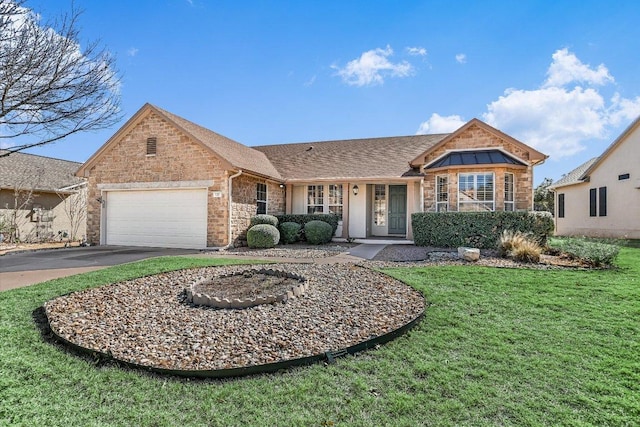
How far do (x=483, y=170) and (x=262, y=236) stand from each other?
9302 millimetres

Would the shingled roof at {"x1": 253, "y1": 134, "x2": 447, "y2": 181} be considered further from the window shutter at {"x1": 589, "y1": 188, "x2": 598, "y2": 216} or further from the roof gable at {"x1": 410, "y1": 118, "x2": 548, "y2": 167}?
the window shutter at {"x1": 589, "y1": 188, "x2": 598, "y2": 216}

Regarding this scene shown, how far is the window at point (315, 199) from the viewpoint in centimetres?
1672

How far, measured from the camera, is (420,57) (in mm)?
11922

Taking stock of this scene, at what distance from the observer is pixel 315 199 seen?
16.9 m

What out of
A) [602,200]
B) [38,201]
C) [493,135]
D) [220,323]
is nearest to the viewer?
[220,323]

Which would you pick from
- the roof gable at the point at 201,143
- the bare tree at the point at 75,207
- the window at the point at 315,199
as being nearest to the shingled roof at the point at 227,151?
the roof gable at the point at 201,143

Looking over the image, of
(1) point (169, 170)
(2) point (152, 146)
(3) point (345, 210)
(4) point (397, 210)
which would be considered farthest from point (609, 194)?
(2) point (152, 146)

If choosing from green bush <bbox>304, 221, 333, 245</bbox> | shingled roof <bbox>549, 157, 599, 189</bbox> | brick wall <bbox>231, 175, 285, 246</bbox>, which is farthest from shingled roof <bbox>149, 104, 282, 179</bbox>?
shingled roof <bbox>549, 157, 599, 189</bbox>

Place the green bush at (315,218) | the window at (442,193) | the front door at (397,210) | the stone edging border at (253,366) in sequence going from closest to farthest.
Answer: the stone edging border at (253,366), the window at (442,193), the green bush at (315,218), the front door at (397,210)

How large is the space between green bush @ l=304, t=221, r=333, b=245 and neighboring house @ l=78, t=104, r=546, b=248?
1.65m

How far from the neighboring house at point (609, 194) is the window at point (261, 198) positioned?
1760 centimetres

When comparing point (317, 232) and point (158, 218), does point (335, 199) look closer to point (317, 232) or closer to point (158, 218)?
point (317, 232)

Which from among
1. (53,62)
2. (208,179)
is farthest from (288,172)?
→ (53,62)

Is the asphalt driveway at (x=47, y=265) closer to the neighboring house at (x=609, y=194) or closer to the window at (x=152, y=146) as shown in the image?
the window at (x=152, y=146)
